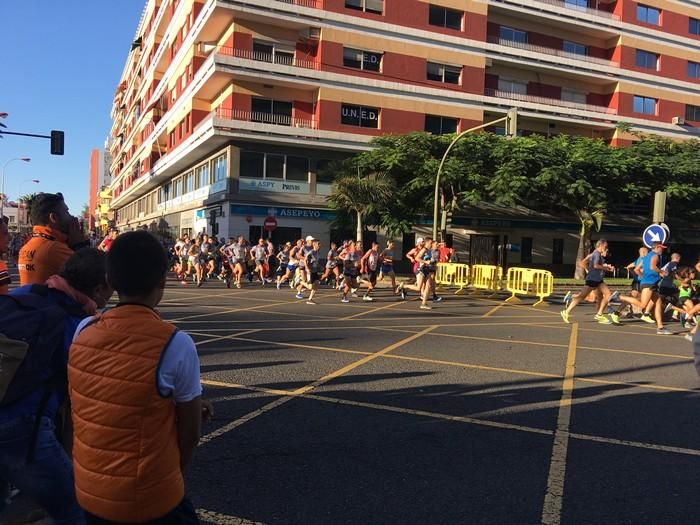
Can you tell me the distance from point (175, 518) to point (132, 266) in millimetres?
868

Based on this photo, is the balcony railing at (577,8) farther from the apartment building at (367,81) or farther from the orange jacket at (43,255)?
the orange jacket at (43,255)

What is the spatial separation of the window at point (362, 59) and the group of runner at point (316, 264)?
37.2ft

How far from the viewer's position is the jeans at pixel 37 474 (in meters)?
2.15

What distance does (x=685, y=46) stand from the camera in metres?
37.7

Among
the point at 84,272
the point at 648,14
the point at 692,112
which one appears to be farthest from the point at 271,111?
the point at 692,112

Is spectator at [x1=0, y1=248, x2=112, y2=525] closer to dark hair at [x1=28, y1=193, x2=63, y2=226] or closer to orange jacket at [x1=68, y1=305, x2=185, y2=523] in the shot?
orange jacket at [x1=68, y1=305, x2=185, y2=523]

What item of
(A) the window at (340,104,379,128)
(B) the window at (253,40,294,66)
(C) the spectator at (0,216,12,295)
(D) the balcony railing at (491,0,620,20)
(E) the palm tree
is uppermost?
(D) the balcony railing at (491,0,620,20)

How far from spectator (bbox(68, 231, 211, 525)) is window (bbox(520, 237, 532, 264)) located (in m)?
34.9

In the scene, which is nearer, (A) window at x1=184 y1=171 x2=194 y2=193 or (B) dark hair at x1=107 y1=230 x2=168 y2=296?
(B) dark hair at x1=107 y1=230 x2=168 y2=296

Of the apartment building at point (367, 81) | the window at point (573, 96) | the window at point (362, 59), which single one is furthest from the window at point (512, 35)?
the window at point (362, 59)

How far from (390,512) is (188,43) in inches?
1298

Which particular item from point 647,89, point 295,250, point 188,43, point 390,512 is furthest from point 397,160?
point 390,512

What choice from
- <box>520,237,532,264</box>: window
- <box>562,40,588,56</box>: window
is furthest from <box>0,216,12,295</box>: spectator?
<box>562,40,588,56</box>: window

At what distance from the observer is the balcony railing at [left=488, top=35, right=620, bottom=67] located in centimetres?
3319
